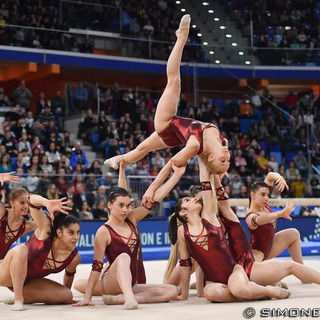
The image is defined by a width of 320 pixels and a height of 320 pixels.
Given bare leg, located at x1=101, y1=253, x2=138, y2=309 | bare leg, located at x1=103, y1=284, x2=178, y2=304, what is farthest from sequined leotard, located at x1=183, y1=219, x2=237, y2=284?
bare leg, located at x1=101, y1=253, x2=138, y2=309

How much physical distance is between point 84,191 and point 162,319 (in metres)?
7.11

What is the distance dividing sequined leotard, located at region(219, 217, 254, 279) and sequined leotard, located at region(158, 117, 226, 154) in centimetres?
75

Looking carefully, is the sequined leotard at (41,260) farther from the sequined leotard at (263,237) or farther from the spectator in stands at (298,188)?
the spectator in stands at (298,188)

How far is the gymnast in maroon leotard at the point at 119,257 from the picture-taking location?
5.02m

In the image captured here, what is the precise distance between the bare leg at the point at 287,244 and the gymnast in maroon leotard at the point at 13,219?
8.49ft

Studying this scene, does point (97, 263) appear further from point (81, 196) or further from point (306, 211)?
point (306, 211)

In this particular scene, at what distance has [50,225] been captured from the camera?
5262 mm

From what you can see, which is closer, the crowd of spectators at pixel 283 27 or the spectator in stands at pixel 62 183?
the spectator in stands at pixel 62 183

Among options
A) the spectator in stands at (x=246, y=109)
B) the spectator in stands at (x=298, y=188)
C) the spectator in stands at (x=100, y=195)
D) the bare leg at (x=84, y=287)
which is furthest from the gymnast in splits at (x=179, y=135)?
the spectator in stands at (x=246, y=109)

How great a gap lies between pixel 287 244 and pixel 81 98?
10452 mm

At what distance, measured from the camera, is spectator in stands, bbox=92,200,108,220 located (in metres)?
11.0

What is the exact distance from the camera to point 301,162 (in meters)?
15.6

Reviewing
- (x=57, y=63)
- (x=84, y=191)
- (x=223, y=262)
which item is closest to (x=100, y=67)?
(x=57, y=63)

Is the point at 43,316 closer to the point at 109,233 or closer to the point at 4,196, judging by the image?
the point at 109,233
